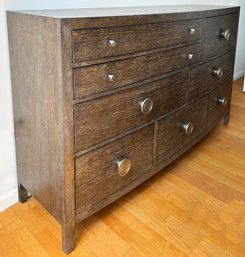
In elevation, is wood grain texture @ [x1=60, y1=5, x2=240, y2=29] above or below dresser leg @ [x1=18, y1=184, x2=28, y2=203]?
above

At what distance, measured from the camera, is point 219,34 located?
1.70 meters

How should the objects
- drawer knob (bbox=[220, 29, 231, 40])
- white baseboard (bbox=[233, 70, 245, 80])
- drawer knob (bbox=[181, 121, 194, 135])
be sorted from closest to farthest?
drawer knob (bbox=[181, 121, 194, 135]) → drawer knob (bbox=[220, 29, 231, 40]) → white baseboard (bbox=[233, 70, 245, 80])

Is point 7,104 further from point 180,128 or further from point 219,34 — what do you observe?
point 219,34

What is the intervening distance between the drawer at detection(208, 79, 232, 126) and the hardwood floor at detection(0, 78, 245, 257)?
1.12ft

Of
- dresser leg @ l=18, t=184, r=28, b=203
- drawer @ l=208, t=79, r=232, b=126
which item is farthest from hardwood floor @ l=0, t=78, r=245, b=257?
drawer @ l=208, t=79, r=232, b=126

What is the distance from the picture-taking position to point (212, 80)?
1767 millimetres

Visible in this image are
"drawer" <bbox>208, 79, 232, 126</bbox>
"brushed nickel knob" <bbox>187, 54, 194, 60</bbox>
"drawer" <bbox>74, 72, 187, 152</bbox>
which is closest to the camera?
"drawer" <bbox>74, 72, 187, 152</bbox>

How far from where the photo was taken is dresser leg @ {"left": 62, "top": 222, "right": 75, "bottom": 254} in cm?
113

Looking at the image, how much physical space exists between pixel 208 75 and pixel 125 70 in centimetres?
73

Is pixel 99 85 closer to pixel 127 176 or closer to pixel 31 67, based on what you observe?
pixel 31 67

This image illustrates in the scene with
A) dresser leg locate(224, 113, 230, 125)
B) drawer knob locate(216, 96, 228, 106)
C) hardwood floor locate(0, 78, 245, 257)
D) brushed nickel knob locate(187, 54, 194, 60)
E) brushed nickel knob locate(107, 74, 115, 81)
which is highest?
brushed nickel knob locate(187, 54, 194, 60)

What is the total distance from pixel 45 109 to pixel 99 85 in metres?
0.20

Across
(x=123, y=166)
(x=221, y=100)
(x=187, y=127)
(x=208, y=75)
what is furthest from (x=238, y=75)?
(x=123, y=166)

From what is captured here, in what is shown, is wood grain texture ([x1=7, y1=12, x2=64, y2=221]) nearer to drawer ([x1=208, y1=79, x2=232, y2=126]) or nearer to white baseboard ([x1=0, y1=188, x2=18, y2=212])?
white baseboard ([x1=0, y1=188, x2=18, y2=212])
